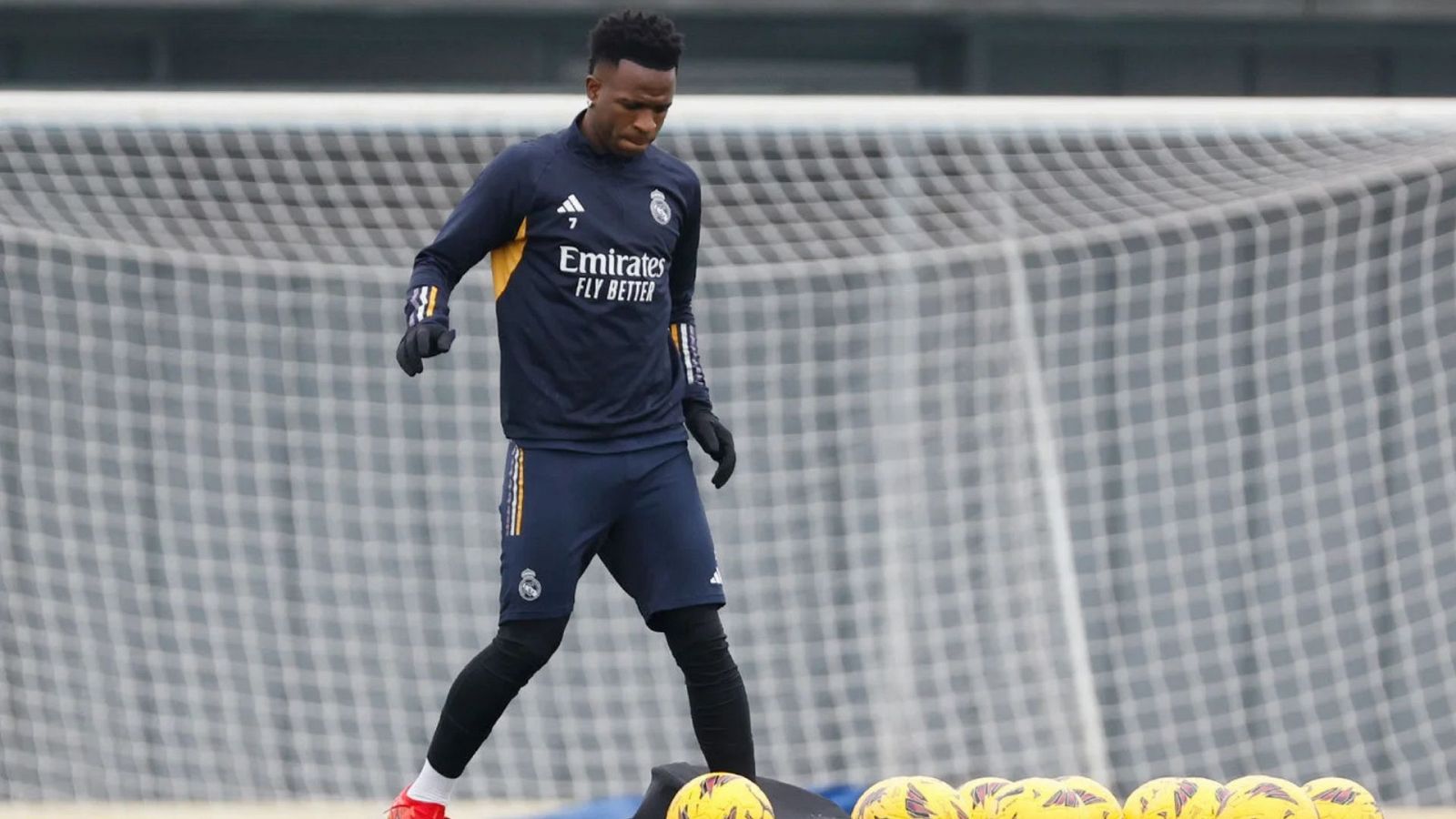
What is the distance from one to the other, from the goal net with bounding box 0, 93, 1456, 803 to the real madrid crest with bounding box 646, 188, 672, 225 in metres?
3.10

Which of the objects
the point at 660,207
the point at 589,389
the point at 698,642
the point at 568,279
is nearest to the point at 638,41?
the point at 660,207

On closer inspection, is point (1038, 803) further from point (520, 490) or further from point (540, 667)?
point (520, 490)

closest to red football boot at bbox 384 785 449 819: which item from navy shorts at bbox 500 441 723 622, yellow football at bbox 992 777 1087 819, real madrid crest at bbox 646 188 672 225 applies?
navy shorts at bbox 500 441 723 622

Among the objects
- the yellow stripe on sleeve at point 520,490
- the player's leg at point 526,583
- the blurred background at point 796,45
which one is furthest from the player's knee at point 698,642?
the blurred background at point 796,45

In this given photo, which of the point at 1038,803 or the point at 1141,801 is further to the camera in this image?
the point at 1141,801

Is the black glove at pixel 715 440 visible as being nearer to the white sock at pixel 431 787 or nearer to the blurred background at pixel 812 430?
the white sock at pixel 431 787

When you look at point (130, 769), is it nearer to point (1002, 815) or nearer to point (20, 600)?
point (20, 600)

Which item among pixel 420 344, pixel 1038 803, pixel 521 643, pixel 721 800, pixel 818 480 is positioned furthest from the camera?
pixel 818 480

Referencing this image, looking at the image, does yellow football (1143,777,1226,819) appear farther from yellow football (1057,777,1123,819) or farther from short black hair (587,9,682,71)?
short black hair (587,9,682,71)

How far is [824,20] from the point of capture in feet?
24.1

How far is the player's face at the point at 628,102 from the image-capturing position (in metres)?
3.53

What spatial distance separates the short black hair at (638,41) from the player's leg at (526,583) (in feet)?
2.66

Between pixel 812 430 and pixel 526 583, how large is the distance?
3965 millimetres

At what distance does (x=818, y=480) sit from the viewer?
7414mm
